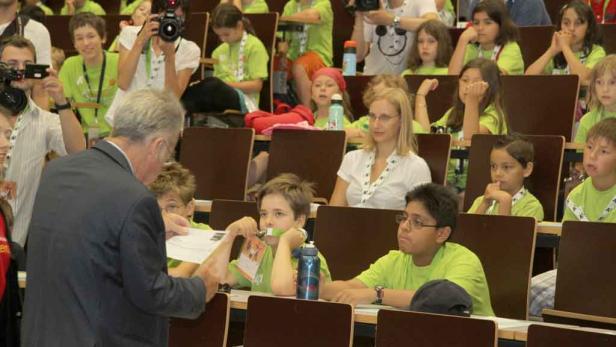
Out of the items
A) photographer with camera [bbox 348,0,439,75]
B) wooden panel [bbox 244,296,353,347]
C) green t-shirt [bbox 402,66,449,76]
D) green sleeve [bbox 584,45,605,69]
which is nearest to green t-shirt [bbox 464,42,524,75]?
green t-shirt [bbox 402,66,449,76]

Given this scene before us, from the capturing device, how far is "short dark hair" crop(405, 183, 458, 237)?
5.00 m

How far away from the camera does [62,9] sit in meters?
10.6

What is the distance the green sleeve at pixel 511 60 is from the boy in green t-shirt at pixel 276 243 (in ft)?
9.13

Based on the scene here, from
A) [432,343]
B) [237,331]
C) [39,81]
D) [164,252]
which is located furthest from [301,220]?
[39,81]

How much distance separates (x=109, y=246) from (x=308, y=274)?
1.49m

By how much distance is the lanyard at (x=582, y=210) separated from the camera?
5.70 meters

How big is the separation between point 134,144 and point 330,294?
1.71m

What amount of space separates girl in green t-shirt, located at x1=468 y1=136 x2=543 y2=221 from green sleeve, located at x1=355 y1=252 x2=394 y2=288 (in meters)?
0.88

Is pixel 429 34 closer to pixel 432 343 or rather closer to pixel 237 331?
pixel 237 331

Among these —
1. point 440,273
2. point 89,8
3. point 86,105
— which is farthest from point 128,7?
point 440,273

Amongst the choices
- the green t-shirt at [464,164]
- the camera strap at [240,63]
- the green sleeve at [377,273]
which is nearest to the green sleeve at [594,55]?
the green t-shirt at [464,164]

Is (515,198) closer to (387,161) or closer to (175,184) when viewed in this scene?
(387,161)

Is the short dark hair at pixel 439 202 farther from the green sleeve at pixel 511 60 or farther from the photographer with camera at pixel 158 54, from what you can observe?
the green sleeve at pixel 511 60

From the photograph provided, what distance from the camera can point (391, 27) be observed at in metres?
8.51
